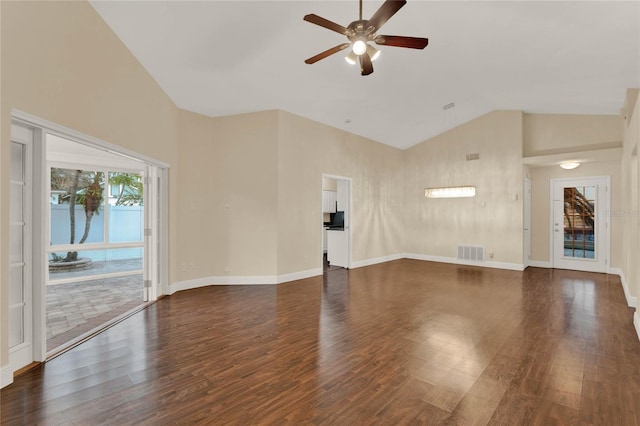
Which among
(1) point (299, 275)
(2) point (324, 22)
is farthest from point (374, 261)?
(2) point (324, 22)

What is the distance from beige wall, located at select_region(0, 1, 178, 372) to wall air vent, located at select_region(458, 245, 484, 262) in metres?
7.59

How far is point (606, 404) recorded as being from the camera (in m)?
2.18

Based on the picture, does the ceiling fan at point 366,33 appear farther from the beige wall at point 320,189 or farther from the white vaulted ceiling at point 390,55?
the beige wall at point 320,189

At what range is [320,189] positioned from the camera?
660 cm

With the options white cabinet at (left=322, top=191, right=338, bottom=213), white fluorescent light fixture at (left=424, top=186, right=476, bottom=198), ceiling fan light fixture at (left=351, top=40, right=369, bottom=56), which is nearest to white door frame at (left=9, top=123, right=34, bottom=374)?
ceiling fan light fixture at (left=351, top=40, right=369, bottom=56)

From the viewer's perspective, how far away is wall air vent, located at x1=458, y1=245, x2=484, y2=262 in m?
7.74

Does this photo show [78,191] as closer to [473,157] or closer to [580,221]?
[473,157]

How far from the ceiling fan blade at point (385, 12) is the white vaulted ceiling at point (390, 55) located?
94 cm

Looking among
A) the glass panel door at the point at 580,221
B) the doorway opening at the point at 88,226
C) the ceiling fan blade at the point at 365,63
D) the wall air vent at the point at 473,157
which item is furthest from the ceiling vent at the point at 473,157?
the doorway opening at the point at 88,226

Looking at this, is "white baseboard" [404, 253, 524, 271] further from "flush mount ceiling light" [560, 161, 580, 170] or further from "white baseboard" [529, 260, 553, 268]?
"flush mount ceiling light" [560, 161, 580, 170]

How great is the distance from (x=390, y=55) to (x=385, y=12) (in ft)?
6.77

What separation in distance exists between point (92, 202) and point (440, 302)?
7574 millimetres

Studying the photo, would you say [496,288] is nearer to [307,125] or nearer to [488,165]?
[488,165]

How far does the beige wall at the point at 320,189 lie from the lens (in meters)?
5.91
